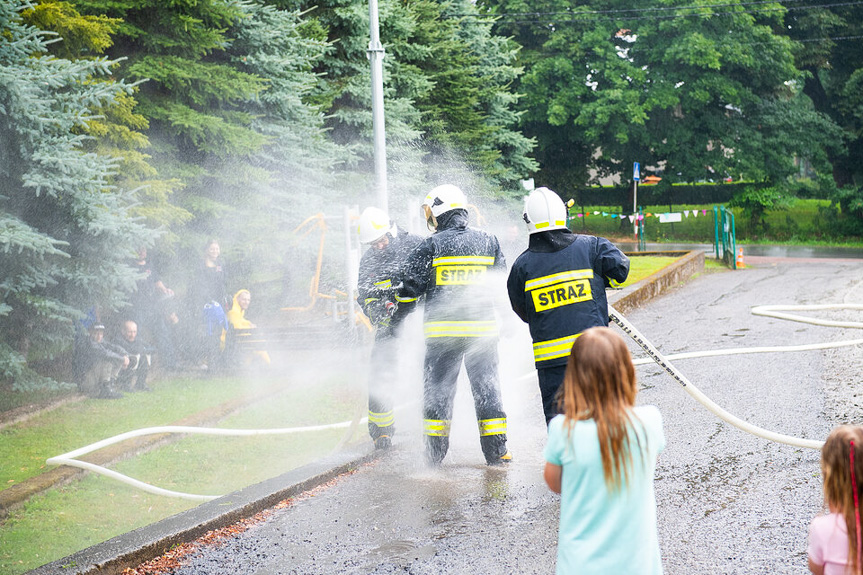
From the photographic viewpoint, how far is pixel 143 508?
20.8 ft

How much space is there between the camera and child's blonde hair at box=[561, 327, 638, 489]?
2.70 m

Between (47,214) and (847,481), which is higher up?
(47,214)

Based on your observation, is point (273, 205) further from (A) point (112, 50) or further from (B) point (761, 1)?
(B) point (761, 1)

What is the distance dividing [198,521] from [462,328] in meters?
2.08

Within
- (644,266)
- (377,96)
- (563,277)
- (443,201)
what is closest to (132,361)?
(443,201)

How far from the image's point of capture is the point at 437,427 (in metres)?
6.04

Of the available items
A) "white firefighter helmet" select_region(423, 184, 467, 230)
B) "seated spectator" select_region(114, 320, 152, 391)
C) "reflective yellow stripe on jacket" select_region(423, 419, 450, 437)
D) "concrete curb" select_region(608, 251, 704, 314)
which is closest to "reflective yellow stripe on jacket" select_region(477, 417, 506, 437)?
"reflective yellow stripe on jacket" select_region(423, 419, 450, 437)

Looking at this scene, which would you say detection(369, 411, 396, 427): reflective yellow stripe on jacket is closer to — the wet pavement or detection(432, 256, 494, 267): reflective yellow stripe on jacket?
detection(432, 256, 494, 267): reflective yellow stripe on jacket

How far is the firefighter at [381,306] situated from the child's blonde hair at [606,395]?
3.67 m

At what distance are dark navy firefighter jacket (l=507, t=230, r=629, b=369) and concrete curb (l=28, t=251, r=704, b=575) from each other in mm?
1898

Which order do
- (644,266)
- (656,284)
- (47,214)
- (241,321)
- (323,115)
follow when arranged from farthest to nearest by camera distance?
(644,266) → (656,284) → (323,115) → (241,321) → (47,214)

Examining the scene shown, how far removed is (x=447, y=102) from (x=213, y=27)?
31.6 ft

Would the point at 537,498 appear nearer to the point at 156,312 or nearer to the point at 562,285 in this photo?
the point at 562,285

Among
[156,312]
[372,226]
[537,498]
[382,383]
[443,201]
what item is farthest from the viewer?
[156,312]
